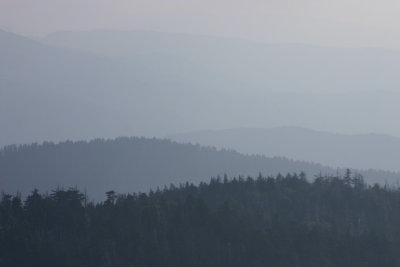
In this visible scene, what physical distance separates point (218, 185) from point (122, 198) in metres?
14.5

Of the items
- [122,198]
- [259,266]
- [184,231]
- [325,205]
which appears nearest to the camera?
[259,266]

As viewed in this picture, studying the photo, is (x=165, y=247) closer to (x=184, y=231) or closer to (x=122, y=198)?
(x=184, y=231)

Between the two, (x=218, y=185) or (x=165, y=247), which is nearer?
(x=165, y=247)

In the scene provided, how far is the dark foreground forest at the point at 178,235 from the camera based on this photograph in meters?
76.1

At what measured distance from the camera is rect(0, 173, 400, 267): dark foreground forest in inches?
2995

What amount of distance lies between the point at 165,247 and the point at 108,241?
3841 millimetres

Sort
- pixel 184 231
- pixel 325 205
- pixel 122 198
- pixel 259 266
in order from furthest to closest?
1. pixel 325 205
2. pixel 122 198
3. pixel 184 231
4. pixel 259 266

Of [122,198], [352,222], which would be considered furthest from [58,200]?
[352,222]

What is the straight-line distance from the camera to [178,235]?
262ft

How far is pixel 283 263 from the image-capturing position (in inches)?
3007

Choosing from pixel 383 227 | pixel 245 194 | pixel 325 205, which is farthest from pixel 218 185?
pixel 383 227

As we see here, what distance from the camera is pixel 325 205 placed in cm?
9600

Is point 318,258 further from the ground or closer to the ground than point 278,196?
closer to the ground

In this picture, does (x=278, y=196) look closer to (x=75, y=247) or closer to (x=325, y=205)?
(x=325, y=205)
